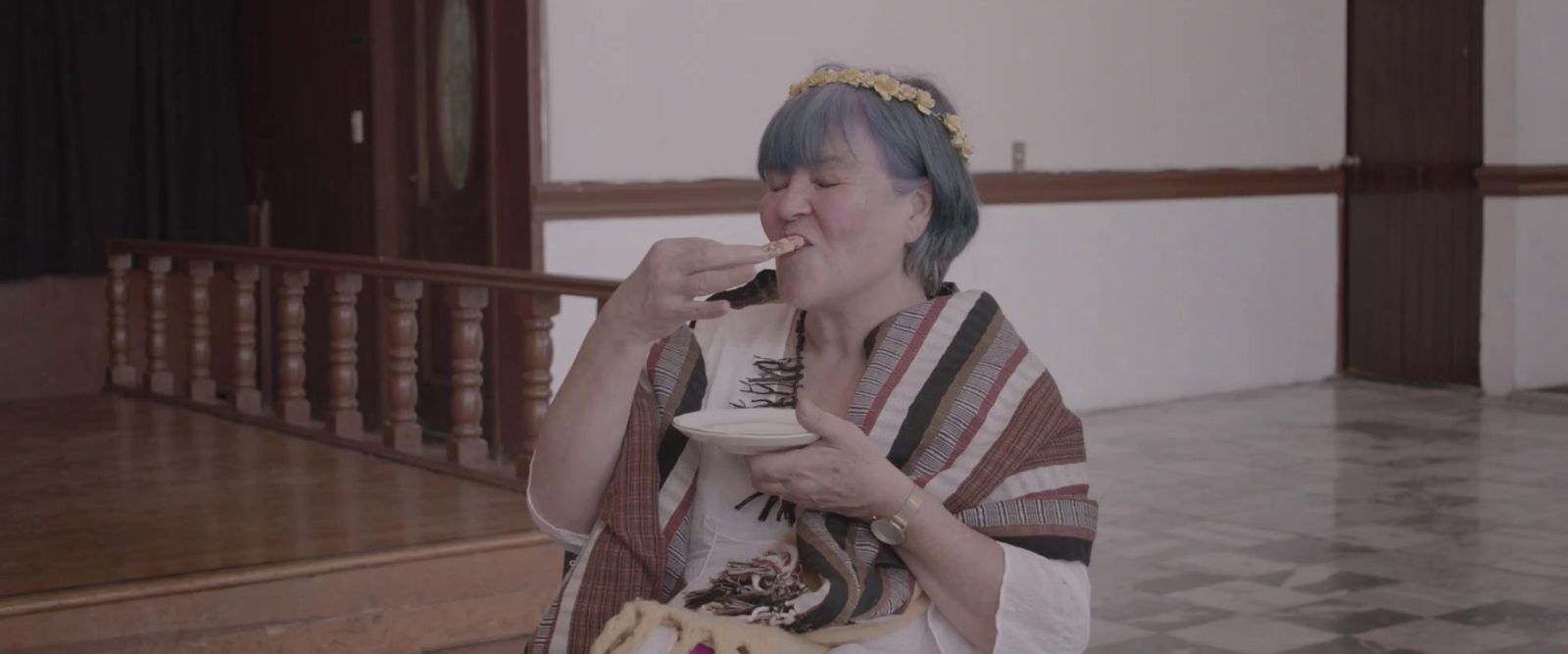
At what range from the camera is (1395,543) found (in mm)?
5484

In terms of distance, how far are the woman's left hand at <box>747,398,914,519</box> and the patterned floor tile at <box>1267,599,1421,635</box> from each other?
9.23ft

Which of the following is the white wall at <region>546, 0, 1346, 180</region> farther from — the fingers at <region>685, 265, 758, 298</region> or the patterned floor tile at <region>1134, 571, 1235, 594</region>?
the fingers at <region>685, 265, 758, 298</region>

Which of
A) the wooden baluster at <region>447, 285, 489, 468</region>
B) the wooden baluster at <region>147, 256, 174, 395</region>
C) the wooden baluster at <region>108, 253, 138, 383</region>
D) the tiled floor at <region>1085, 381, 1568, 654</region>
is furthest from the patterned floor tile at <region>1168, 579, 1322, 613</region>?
the wooden baluster at <region>108, 253, 138, 383</region>

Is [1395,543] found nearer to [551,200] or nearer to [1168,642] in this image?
[1168,642]

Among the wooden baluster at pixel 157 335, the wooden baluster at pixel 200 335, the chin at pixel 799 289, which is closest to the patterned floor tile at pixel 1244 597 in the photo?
the chin at pixel 799 289

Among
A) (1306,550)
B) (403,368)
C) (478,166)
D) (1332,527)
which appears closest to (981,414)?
(403,368)

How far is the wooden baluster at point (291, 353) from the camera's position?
593 centimetres

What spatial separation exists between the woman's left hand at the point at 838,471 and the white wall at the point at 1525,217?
287 inches

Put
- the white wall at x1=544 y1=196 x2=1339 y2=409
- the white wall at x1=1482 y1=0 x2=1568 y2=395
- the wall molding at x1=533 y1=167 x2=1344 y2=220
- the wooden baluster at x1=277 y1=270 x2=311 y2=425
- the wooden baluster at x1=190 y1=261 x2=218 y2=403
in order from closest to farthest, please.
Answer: the wooden baluster at x1=277 y1=270 x2=311 y2=425 → the wooden baluster at x1=190 y1=261 x2=218 y2=403 → the wall molding at x1=533 y1=167 x2=1344 y2=220 → the white wall at x1=544 y1=196 x2=1339 y2=409 → the white wall at x1=1482 y1=0 x2=1568 y2=395

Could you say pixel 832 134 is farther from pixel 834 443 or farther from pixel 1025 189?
pixel 1025 189

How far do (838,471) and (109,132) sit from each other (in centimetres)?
620

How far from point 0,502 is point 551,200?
235 centimetres

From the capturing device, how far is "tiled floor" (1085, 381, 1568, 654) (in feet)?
15.0

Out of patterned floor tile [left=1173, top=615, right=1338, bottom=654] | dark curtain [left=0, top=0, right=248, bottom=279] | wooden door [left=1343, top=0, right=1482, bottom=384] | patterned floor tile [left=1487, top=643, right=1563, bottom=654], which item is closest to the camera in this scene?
patterned floor tile [left=1487, top=643, right=1563, bottom=654]
